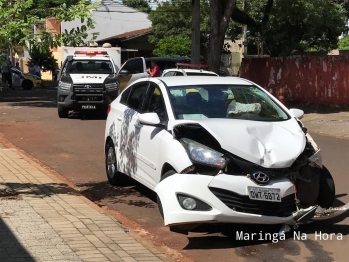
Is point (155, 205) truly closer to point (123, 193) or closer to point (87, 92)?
point (123, 193)

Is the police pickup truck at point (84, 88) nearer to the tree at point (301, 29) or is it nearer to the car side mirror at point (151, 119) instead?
the car side mirror at point (151, 119)

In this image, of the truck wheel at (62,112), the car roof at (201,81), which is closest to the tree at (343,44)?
the truck wheel at (62,112)

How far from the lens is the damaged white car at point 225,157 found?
6820 millimetres

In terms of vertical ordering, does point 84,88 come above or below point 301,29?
below

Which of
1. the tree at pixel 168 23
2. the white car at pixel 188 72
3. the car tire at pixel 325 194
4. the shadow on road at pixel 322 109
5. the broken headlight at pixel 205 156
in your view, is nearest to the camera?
the broken headlight at pixel 205 156

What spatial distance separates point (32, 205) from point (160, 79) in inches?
93.6

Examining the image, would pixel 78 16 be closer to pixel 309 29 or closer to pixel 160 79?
pixel 160 79

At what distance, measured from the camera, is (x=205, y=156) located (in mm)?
7023

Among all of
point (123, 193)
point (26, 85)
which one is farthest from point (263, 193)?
point (26, 85)

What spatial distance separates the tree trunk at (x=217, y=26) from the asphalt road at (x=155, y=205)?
6.49 metres

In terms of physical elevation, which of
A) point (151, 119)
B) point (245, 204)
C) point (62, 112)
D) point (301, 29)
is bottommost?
point (62, 112)

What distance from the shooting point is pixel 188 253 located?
6.82 meters

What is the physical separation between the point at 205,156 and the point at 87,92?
547 inches

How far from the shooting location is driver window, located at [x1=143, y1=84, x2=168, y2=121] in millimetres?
8413
